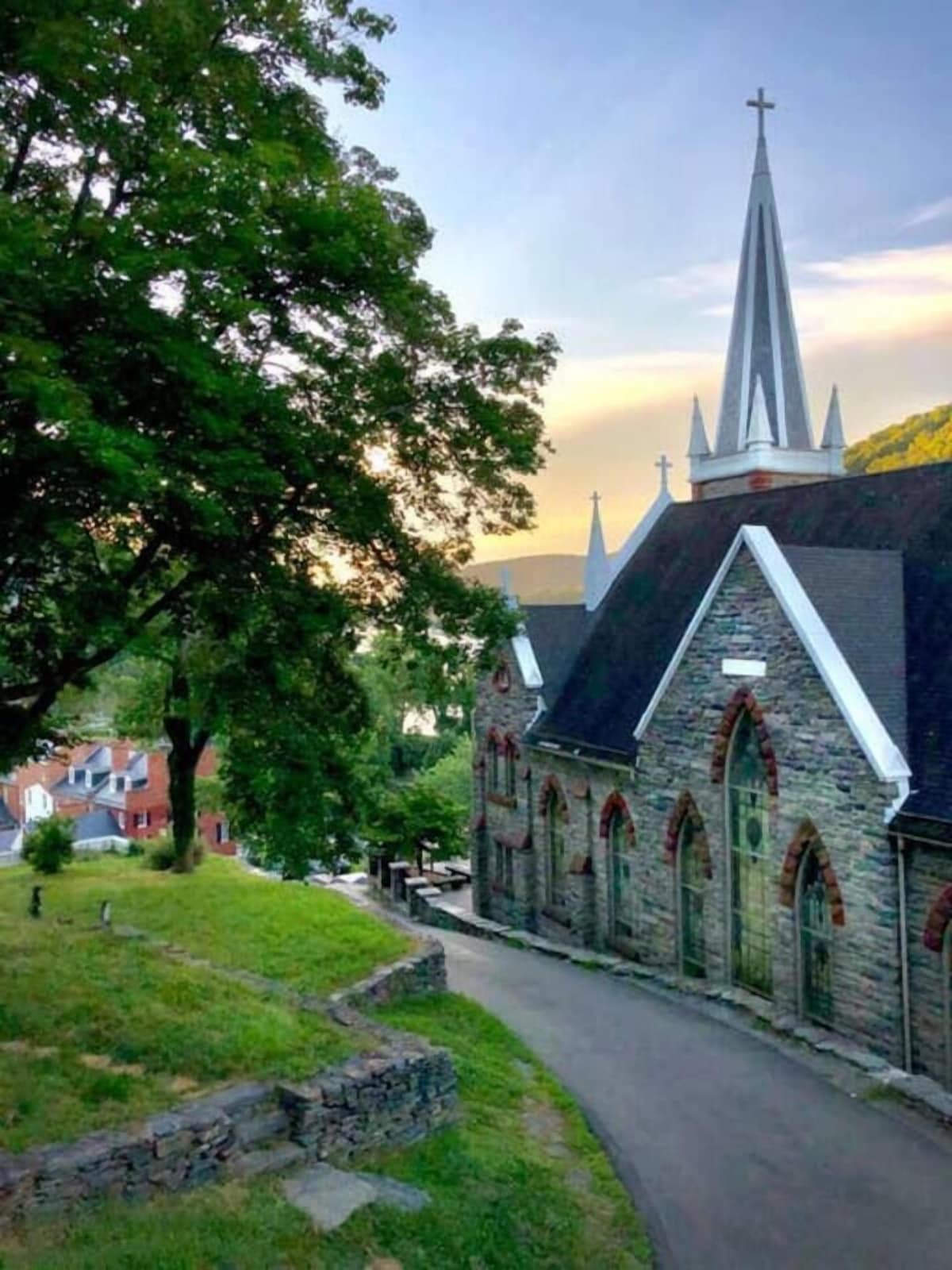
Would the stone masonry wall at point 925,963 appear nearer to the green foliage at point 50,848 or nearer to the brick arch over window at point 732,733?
the brick arch over window at point 732,733

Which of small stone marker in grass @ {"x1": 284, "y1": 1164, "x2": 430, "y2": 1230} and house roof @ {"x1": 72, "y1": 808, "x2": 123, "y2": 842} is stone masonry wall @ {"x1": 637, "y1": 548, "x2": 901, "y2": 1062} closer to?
small stone marker in grass @ {"x1": 284, "y1": 1164, "x2": 430, "y2": 1230}

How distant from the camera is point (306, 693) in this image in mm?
12141

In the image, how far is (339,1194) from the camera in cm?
842

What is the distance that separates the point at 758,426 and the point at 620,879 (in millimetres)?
12602

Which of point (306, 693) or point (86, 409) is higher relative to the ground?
point (86, 409)

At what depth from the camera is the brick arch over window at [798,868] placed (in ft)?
45.7

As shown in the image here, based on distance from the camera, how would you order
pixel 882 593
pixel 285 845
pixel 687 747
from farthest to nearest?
pixel 687 747 → pixel 882 593 → pixel 285 845

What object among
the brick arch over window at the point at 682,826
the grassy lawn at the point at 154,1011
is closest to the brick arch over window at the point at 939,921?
the brick arch over window at the point at 682,826

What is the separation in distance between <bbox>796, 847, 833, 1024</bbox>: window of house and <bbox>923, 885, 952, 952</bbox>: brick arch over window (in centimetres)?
183

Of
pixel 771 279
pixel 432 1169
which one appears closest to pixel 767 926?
pixel 432 1169

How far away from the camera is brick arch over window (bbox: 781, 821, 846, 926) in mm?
13930

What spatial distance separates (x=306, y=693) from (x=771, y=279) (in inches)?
836

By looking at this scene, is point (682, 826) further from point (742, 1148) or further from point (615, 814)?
point (742, 1148)

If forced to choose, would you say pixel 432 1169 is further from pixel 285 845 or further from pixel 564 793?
pixel 564 793
